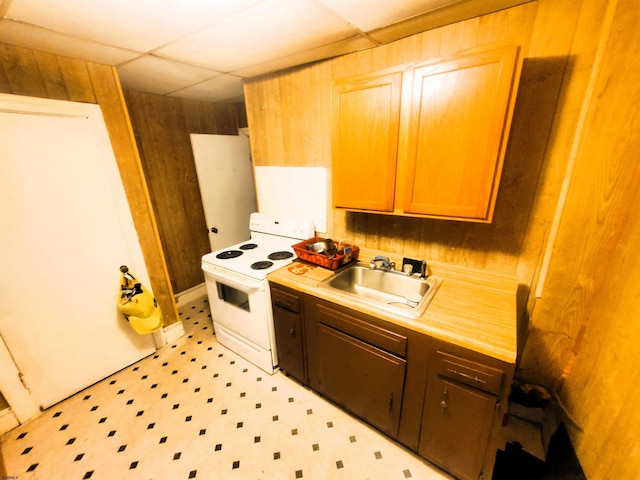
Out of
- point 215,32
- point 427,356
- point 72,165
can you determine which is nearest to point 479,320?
point 427,356

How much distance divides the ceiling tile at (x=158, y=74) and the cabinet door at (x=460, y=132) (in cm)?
175

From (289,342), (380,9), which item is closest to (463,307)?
(289,342)

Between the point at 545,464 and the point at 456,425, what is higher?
the point at 456,425

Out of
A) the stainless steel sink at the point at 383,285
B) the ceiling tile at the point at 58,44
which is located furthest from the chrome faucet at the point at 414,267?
the ceiling tile at the point at 58,44

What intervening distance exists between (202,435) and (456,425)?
5.11 feet

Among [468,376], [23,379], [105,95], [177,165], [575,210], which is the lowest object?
[23,379]

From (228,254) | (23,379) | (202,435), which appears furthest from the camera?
(228,254)

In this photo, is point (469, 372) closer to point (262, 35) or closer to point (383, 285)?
point (383, 285)

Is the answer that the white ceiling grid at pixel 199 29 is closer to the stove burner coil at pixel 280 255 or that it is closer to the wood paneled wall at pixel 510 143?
the wood paneled wall at pixel 510 143

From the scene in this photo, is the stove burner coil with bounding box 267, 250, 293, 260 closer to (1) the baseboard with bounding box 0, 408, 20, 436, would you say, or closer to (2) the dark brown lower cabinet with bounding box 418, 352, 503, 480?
(2) the dark brown lower cabinet with bounding box 418, 352, 503, 480

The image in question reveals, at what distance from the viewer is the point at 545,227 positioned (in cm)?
138

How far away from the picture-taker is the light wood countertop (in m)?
1.10

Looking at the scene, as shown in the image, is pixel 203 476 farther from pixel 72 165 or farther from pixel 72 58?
pixel 72 58

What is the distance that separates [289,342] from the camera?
188 centimetres
